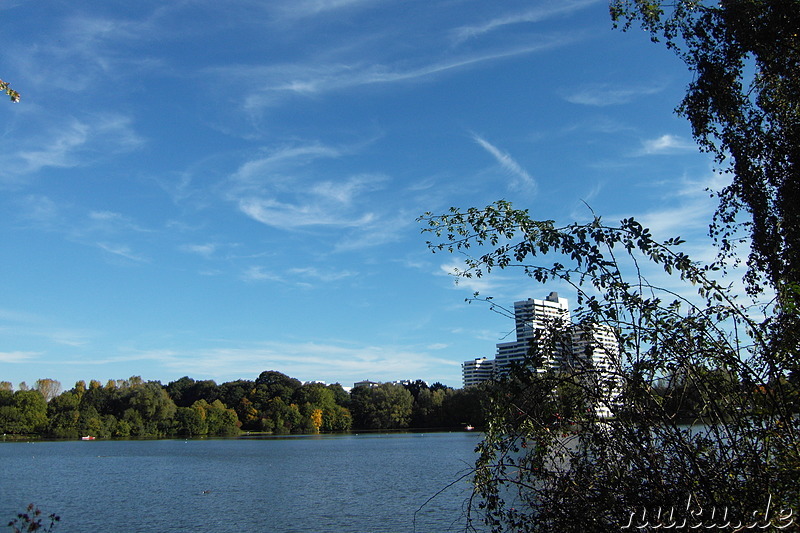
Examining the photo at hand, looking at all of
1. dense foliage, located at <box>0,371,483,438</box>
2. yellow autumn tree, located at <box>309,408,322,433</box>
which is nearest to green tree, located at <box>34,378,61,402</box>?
dense foliage, located at <box>0,371,483,438</box>

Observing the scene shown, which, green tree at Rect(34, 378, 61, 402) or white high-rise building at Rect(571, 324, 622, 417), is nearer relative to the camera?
white high-rise building at Rect(571, 324, 622, 417)

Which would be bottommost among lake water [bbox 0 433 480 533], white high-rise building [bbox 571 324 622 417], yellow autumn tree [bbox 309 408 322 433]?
lake water [bbox 0 433 480 533]

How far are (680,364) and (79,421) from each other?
4010 inches

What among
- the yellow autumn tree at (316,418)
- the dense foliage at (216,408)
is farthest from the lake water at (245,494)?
the yellow autumn tree at (316,418)

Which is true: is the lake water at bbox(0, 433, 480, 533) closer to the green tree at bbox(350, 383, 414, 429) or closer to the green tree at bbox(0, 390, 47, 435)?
the green tree at bbox(0, 390, 47, 435)

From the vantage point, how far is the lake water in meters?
19.2

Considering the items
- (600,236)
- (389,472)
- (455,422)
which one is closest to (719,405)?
(600,236)

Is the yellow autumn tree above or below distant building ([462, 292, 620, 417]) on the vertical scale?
below

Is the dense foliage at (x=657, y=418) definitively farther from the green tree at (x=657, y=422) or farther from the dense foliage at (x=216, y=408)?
the dense foliage at (x=216, y=408)

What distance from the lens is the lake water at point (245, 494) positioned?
19156 millimetres

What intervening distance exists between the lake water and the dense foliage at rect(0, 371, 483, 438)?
46082 millimetres

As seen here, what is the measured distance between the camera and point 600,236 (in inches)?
162

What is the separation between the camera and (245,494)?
26.9 m

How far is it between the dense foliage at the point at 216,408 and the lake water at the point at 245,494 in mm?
46082
